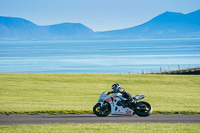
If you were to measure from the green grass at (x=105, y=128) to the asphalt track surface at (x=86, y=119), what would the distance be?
1.14 meters

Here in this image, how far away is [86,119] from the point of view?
15.4 m

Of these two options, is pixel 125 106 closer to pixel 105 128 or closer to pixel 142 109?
pixel 142 109

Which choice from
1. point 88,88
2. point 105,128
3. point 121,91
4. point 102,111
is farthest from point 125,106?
point 88,88

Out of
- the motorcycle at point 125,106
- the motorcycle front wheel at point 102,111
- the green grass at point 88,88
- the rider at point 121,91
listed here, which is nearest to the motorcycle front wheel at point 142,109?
the motorcycle at point 125,106

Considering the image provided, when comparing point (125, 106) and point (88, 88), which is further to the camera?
point (88, 88)

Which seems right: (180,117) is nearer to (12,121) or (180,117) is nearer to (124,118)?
(124,118)

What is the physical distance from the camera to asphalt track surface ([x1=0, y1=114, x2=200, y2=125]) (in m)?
14.8

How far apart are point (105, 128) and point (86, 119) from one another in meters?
2.56

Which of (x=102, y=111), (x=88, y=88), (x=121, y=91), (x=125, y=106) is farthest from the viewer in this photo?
(x=88, y=88)

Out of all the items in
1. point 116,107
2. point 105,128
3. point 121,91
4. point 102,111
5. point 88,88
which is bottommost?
point 105,128

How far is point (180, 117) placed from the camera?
52.6ft

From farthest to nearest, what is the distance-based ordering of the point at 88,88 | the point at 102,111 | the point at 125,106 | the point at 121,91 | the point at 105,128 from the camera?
the point at 88,88 < the point at 102,111 < the point at 125,106 < the point at 121,91 < the point at 105,128

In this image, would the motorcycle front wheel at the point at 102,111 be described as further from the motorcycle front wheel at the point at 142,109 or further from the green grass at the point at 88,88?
the green grass at the point at 88,88

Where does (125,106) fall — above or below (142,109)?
above
